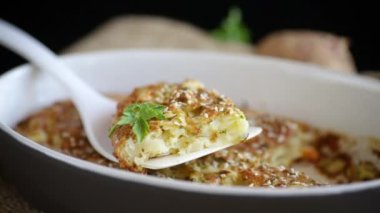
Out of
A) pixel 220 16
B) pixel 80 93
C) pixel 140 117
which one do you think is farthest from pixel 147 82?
pixel 220 16

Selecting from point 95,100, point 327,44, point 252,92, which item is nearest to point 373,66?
point 327,44

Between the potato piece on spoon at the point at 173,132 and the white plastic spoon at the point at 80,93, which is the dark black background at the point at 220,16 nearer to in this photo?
the white plastic spoon at the point at 80,93

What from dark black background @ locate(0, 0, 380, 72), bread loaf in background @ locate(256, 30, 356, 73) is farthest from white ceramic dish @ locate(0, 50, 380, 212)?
dark black background @ locate(0, 0, 380, 72)

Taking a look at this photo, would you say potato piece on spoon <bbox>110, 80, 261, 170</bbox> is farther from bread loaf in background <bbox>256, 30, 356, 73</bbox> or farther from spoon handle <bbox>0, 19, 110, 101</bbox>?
bread loaf in background <bbox>256, 30, 356, 73</bbox>

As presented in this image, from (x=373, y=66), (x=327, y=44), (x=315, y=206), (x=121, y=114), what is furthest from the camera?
(x=373, y=66)

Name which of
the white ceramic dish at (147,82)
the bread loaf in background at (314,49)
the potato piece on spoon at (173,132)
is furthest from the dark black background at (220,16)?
the potato piece on spoon at (173,132)

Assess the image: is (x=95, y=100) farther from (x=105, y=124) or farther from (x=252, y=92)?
(x=252, y=92)
